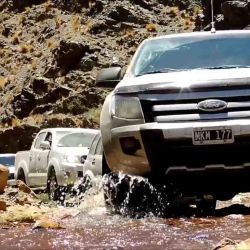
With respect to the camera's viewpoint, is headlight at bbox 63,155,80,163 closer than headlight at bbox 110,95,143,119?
No

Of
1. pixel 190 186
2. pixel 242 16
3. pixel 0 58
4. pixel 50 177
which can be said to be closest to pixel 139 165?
pixel 190 186

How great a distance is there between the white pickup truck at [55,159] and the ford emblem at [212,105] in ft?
17.2

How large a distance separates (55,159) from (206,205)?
5189 millimetres

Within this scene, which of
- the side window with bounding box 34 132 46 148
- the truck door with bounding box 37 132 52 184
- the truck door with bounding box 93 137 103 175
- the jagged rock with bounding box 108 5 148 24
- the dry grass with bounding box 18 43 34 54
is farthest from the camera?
the jagged rock with bounding box 108 5 148 24

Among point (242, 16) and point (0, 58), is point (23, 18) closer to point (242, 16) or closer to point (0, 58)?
point (0, 58)

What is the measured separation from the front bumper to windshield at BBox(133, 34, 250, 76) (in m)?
1.06

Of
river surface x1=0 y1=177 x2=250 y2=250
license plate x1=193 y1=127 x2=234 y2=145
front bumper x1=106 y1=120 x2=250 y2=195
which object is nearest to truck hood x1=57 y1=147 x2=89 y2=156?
river surface x1=0 y1=177 x2=250 y2=250

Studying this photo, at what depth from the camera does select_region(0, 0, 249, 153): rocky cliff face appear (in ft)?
102

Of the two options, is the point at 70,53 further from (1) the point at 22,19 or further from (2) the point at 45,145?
(2) the point at 45,145

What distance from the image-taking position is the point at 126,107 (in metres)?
5.93

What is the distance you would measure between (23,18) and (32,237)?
38651 mm

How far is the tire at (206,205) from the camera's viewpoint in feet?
20.7

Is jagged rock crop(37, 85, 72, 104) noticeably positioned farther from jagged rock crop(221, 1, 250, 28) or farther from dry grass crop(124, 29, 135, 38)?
jagged rock crop(221, 1, 250, 28)

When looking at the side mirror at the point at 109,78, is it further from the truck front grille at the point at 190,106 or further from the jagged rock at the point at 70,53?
the jagged rock at the point at 70,53
